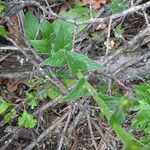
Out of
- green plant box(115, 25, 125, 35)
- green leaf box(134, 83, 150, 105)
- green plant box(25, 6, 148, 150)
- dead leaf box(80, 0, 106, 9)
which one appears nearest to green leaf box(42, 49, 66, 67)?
green plant box(25, 6, 148, 150)

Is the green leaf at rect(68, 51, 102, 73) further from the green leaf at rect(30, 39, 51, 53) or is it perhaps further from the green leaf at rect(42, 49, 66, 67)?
the green leaf at rect(30, 39, 51, 53)

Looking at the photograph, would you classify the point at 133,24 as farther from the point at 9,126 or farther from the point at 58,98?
the point at 9,126

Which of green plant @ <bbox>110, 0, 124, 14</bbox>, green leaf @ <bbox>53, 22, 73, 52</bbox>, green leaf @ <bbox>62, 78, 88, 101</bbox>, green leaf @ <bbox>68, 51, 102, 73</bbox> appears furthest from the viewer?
green plant @ <bbox>110, 0, 124, 14</bbox>

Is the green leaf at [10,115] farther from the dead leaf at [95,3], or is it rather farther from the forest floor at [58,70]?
the dead leaf at [95,3]

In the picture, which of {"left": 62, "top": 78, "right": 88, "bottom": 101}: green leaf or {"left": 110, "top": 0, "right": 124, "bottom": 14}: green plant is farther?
{"left": 110, "top": 0, "right": 124, "bottom": 14}: green plant

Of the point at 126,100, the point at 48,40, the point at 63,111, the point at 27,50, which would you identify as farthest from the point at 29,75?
the point at 126,100

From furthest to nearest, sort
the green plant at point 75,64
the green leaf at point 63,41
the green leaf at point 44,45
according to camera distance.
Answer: the green leaf at point 44,45, the green leaf at point 63,41, the green plant at point 75,64

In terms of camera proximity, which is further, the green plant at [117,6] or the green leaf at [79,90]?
the green plant at [117,6]

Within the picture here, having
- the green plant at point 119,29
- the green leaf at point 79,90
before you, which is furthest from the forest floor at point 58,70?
the green leaf at point 79,90
